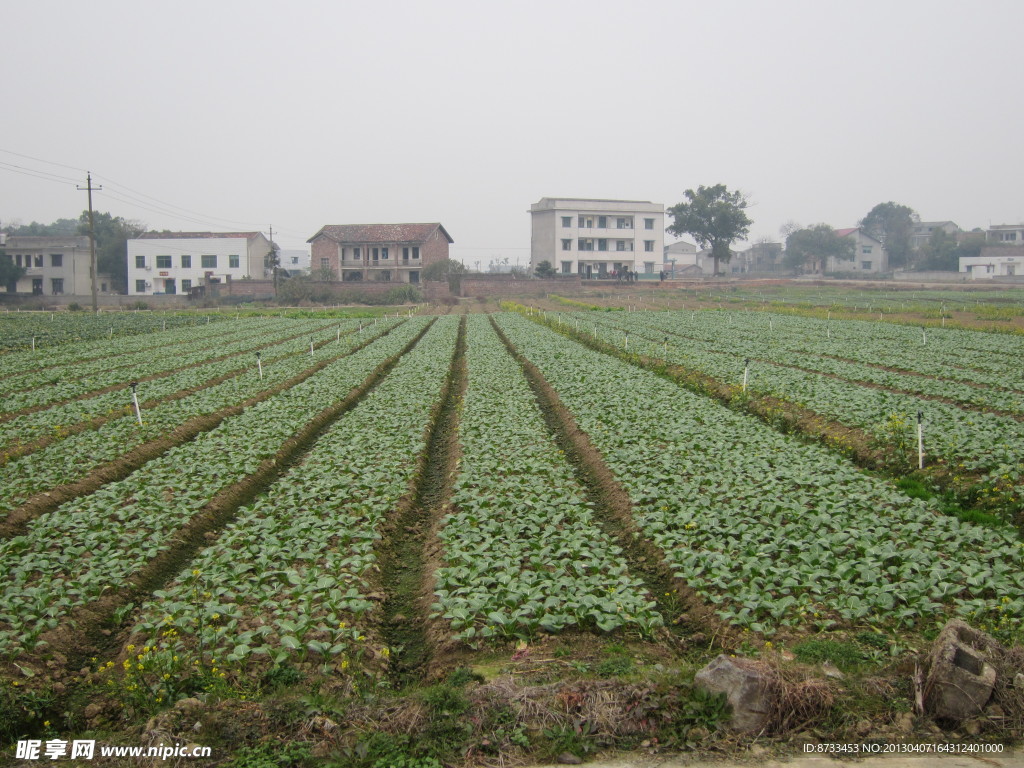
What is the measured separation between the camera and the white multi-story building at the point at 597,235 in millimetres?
89250

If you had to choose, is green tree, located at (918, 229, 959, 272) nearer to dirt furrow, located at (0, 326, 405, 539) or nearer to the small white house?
the small white house

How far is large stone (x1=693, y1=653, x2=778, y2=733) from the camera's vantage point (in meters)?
5.32

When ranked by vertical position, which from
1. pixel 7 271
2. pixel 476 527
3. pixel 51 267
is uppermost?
pixel 51 267

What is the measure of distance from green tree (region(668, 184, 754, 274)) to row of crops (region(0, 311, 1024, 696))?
8270 centimetres

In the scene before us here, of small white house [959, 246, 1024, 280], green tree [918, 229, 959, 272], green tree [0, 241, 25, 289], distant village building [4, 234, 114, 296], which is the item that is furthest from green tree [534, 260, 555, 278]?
green tree [918, 229, 959, 272]

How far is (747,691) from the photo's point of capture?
5.34 m

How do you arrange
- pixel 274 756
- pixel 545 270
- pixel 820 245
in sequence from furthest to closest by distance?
pixel 820 245, pixel 545 270, pixel 274 756

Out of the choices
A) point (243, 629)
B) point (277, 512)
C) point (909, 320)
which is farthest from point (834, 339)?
point (243, 629)

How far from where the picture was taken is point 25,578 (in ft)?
25.1

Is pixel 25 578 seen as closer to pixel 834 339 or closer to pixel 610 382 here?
pixel 610 382

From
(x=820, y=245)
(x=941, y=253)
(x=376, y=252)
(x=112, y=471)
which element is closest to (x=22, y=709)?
(x=112, y=471)

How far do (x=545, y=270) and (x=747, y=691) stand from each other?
79493 millimetres

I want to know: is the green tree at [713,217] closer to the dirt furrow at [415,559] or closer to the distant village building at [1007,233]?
the distant village building at [1007,233]

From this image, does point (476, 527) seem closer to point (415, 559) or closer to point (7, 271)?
point (415, 559)
